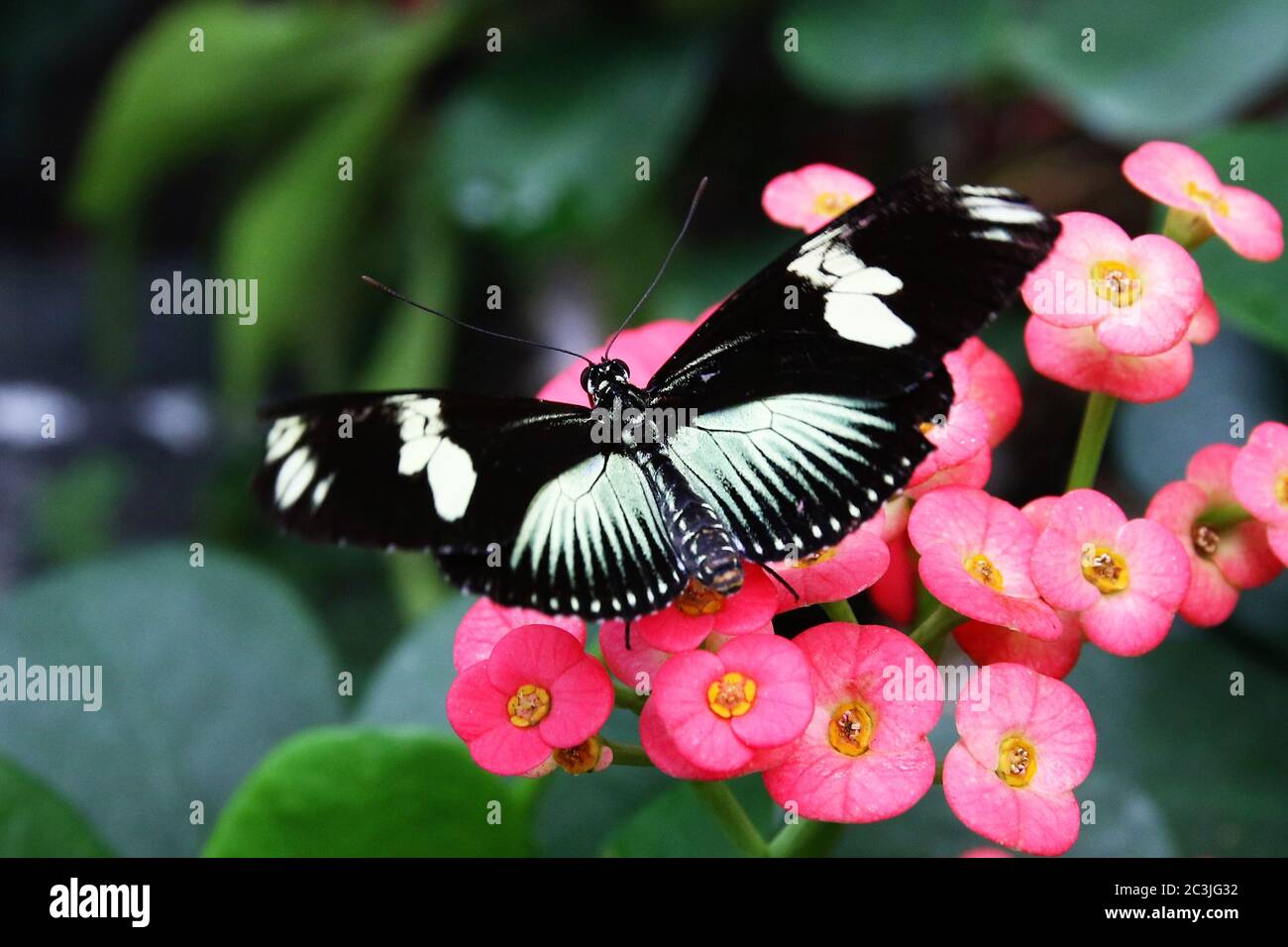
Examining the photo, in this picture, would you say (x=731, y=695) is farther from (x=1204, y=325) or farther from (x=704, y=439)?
(x=1204, y=325)

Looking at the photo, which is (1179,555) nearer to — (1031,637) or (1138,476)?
(1031,637)

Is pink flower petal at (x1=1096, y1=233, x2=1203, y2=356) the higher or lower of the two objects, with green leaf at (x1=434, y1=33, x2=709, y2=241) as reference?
lower

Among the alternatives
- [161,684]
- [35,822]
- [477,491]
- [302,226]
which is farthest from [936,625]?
[302,226]

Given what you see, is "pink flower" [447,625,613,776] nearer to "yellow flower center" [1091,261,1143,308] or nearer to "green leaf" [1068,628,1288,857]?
"yellow flower center" [1091,261,1143,308]

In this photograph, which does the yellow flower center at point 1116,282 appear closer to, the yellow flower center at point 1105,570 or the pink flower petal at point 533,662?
the yellow flower center at point 1105,570

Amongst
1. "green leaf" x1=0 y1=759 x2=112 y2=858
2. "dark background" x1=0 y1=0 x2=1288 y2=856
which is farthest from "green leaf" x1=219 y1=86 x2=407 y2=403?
"green leaf" x1=0 y1=759 x2=112 y2=858

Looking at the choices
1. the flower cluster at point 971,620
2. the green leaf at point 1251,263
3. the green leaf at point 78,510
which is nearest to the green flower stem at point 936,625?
the flower cluster at point 971,620
